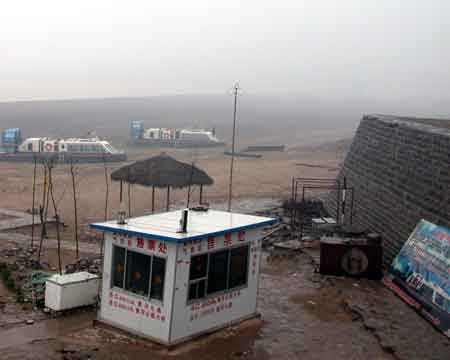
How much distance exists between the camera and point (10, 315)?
39.4ft

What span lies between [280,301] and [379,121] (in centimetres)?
836

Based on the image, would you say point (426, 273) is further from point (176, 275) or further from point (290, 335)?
point (176, 275)

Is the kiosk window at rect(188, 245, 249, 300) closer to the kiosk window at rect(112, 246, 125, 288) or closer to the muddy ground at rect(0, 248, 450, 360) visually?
the muddy ground at rect(0, 248, 450, 360)

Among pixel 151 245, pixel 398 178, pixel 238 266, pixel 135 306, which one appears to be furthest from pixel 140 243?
A: pixel 398 178

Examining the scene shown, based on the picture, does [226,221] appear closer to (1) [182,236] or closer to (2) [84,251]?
(1) [182,236]

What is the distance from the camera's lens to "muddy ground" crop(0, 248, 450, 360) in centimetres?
996

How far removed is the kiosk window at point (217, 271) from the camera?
10.4 meters

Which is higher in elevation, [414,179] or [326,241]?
[414,179]

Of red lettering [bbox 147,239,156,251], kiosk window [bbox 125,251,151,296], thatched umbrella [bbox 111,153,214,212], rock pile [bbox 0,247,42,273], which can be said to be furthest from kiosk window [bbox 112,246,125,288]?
thatched umbrella [bbox 111,153,214,212]

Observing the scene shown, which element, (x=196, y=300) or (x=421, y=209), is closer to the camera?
(x=196, y=300)

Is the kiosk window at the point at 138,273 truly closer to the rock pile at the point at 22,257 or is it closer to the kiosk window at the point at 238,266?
the kiosk window at the point at 238,266

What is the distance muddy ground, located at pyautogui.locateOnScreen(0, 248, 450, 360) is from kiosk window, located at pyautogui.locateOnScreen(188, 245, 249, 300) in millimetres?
783

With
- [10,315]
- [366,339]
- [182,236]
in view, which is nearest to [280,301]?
[366,339]

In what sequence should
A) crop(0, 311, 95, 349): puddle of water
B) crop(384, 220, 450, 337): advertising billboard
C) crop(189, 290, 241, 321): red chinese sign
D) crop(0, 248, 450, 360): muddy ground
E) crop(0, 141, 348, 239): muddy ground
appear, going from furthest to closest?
1. crop(0, 141, 348, 239): muddy ground
2. crop(384, 220, 450, 337): advertising billboard
3. crop(0, 311, 95, 349): puddle of water
4. crop(189, 290, 241, 321): red chinese sign
5. crop(0, 248, 450, 360): muddy ground
